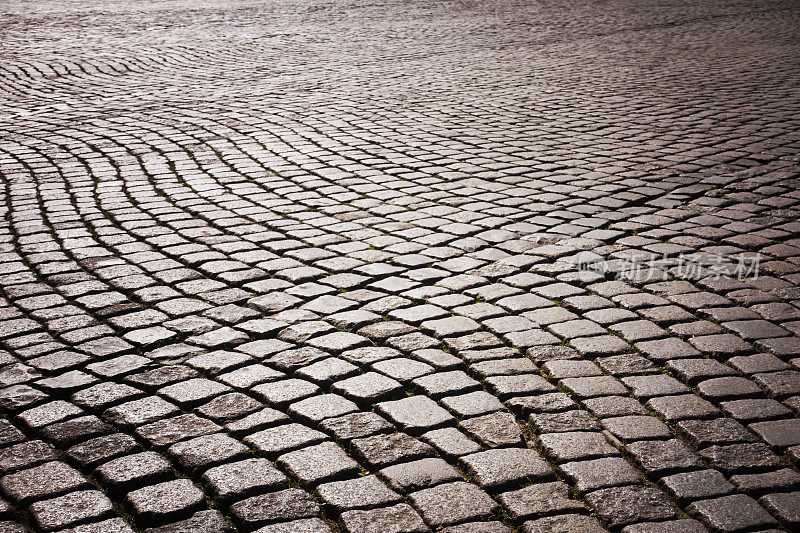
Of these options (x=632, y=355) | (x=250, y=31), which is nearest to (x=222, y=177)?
(x=632, y=355)

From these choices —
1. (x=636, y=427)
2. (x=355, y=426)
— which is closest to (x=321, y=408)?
(x=355, y=426)

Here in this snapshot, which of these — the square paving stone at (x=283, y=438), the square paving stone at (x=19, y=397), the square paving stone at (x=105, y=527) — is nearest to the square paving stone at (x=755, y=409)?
the square paving stone at (x=283, y=438)

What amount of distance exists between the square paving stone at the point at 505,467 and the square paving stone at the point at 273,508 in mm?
630

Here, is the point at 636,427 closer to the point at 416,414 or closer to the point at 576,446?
the point at 576,446

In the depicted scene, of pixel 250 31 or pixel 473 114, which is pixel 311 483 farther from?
pixel 250 31

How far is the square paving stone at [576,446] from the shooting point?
114 inches

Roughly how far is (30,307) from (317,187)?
2735 mm

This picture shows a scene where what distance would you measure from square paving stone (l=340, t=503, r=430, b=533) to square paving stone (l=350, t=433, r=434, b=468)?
0.28 meters

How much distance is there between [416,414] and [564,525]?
87cm

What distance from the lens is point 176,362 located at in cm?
364

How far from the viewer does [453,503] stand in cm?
265

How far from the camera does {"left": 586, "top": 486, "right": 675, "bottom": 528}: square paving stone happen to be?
8.38 ft

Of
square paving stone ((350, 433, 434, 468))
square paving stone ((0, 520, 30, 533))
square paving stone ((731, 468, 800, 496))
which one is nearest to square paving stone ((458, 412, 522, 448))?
square paving stone ((350, 433, 434, 468))

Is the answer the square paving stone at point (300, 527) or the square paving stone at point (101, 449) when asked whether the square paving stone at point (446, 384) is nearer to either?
the square paving stone at point (300, 527)
